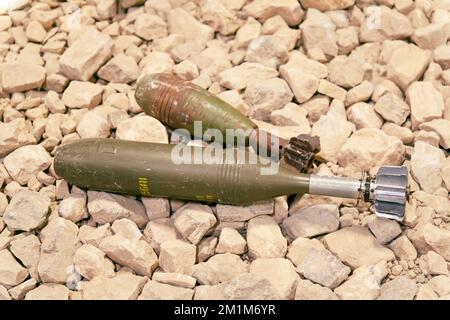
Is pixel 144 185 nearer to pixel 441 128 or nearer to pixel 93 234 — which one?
pixel 93 234

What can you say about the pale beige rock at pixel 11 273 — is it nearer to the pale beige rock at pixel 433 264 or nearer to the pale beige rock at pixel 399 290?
the pale beige rock at pixel 399 290

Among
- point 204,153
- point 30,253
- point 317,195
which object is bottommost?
point 30,253

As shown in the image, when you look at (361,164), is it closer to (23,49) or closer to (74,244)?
(74,244)

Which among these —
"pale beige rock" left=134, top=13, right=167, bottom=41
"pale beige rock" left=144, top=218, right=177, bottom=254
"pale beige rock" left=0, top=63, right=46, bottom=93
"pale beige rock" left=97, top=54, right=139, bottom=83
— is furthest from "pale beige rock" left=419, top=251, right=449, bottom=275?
"pale beige rock" left=0, top=63, right=46, bottom=93

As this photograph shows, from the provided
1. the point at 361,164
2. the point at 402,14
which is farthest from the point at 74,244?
the point at 402,14

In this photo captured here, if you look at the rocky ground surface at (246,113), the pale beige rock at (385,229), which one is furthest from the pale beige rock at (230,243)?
the pale beige rock at (385,229)

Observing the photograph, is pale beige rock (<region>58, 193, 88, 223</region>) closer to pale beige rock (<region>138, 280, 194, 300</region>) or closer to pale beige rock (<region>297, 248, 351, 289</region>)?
pale beige rock (<region>138, 280, 194, 300</region>)
